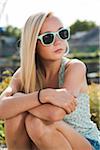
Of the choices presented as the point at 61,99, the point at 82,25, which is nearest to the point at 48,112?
the point at 61,99

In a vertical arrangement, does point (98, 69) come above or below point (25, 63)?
below

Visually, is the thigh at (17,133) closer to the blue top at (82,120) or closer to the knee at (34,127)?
the knee at (34,127)

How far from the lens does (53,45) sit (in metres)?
3.61

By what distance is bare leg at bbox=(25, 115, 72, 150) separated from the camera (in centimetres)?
330

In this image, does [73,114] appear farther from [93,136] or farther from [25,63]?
[25,63]

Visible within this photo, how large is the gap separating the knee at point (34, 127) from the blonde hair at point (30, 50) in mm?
385

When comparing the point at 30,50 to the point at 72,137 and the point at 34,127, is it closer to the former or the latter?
the point at 34,127

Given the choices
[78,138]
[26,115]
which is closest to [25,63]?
[26,115]

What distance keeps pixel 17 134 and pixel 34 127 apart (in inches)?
9.6

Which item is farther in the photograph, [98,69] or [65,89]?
[98,69]

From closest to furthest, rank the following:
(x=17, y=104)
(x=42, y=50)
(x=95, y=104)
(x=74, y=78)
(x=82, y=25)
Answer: (x=17, y=104) < (x=74, y=78) < (x=42, y=50) < (x=95, y=104) < (x=82, y=25)

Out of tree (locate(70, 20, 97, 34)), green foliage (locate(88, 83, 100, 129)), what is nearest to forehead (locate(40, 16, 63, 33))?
green foliage (locate(88, 83, 100, 129))

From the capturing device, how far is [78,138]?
344 centimetres

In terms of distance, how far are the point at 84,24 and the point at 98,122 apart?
75.1 metres
